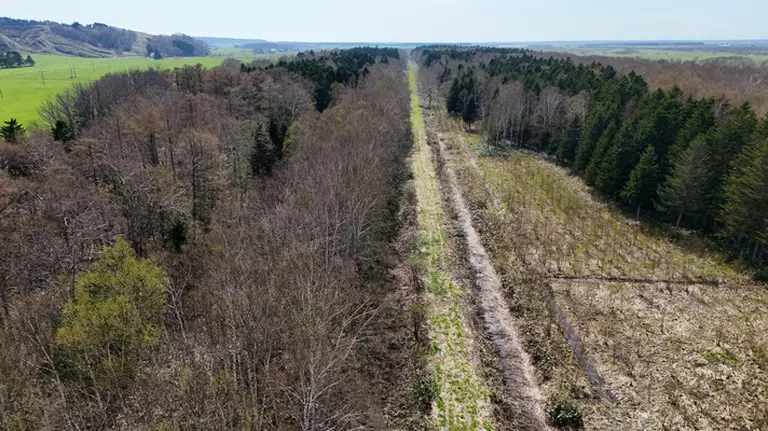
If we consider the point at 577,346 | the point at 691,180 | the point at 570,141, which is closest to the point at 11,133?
the point at 577,346

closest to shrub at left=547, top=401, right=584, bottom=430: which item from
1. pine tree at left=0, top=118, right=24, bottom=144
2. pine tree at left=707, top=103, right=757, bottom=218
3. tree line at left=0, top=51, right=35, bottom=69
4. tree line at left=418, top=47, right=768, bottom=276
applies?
tree line at left=418, top=47, right=768, bottom=276

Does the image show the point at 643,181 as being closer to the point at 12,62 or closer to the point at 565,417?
the point at 565,417

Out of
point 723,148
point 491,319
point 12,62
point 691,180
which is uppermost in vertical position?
point 12,62

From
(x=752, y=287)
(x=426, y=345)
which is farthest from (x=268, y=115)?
(x=752, y=287)

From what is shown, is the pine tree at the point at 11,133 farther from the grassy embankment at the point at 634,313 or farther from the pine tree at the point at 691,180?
the pine tree at the point at 691,180

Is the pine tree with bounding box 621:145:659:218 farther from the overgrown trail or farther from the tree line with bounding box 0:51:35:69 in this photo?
the tree line with bounding box 0:51:35:69
